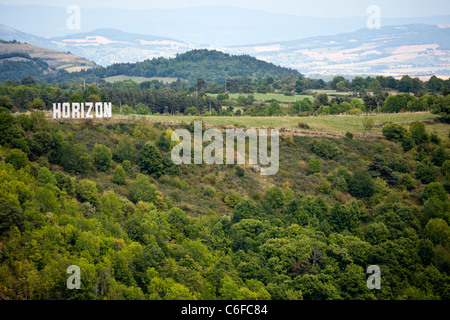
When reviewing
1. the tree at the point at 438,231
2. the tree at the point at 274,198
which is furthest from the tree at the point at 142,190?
the tree at the point at 438,231

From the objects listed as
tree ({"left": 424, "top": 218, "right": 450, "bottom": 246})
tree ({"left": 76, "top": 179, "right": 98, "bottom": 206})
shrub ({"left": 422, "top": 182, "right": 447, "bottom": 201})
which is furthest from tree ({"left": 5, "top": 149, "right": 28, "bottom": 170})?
shrub ({"left": 422, "top": 182, "right": 447, "bottom": 201})

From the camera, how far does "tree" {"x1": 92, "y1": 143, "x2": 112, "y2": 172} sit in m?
66.3

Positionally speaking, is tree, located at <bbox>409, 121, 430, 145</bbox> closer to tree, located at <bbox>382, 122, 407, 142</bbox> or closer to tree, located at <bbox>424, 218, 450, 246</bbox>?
tree, located at <bbox>382, 122, 407, 142</bbox>

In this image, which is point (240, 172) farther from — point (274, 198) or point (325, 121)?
point (325, 121)

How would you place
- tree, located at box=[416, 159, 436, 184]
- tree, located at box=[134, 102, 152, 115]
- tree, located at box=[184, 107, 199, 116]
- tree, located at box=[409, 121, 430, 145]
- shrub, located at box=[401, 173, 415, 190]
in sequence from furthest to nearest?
1. tree, located at box=[184, 107, 199, 116]
2. tree, located at box=[134, 102, 152, 115]
3. tree, located at box=[409, 121, 430, 145]
4. tree, located at box=[416, 159, 436, 184]
5. shrub, located at box=[401, 173, 415, 190]

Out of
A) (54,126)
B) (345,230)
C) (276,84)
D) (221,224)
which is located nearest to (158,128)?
(54,126)

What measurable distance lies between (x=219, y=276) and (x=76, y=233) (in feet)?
44.2

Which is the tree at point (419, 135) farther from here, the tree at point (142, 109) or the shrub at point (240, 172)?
the tree at point (142, 109)
